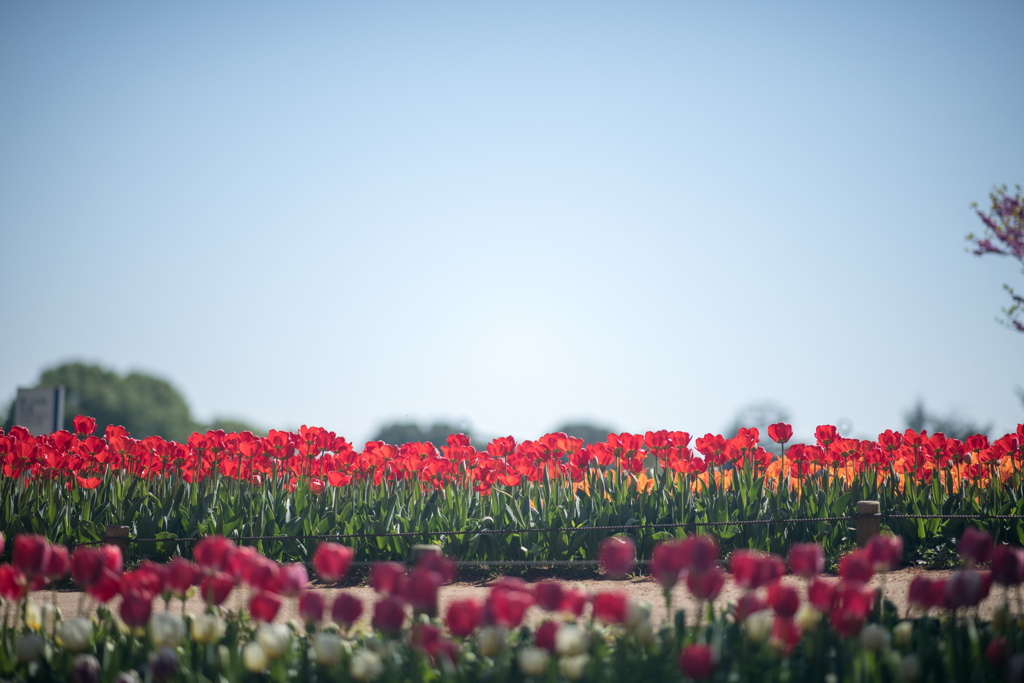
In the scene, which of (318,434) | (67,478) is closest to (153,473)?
(67,478)

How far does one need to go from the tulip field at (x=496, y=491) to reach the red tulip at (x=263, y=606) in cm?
386

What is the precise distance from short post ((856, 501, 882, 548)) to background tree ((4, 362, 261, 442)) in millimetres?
63618

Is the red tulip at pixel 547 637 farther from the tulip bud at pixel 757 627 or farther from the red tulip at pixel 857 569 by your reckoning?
the red tulip at pixel 857 569

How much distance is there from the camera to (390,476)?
8.91m

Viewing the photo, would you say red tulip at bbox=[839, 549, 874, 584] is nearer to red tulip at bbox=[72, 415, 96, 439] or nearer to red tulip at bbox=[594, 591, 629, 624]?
red tulip at bbox=[594, 591, 629, 624]

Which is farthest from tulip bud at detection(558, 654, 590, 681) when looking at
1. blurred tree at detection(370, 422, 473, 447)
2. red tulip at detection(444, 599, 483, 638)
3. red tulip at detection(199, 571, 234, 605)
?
blurred tree at detection(370, 422, 473, 447)

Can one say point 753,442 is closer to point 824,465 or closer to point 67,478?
point 824,465

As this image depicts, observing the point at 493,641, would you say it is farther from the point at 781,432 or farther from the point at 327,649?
the point at 781,432

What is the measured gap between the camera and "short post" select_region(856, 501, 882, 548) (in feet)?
23.2

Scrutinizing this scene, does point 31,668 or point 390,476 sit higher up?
point 390,476

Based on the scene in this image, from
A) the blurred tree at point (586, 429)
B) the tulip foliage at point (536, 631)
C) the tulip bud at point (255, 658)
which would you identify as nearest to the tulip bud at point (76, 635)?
the tulip foliage at point (536, 631)

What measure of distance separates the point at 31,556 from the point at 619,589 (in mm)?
4030

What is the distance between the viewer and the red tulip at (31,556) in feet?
12.2

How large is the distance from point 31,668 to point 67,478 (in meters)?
5.98
